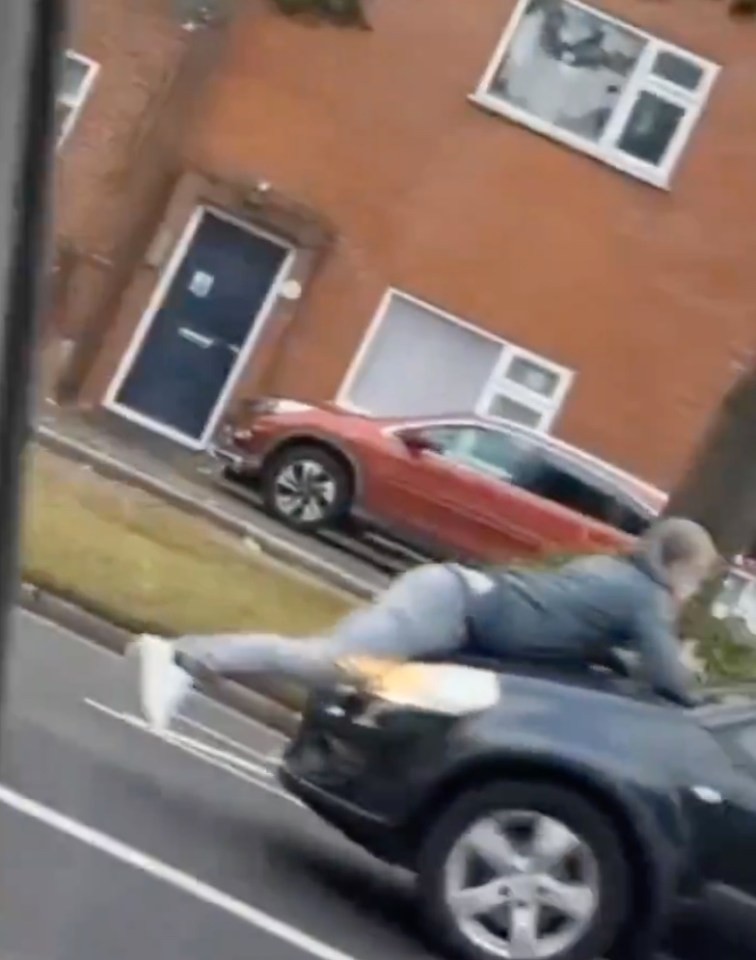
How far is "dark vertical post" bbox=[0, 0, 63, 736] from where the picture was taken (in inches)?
24.5

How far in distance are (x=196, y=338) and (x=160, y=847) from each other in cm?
27

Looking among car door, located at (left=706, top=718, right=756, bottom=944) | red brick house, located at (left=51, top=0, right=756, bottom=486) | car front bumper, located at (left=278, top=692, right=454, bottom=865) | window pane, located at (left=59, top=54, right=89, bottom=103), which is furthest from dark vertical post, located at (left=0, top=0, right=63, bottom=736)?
car door, located at (left=706, top=718, right=756, bottom=944)

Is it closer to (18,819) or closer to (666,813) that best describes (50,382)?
(18,819)

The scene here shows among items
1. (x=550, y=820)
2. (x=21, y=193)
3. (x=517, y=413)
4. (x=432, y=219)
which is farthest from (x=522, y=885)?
(x=21, y=193)

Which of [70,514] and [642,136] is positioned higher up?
[642,136]

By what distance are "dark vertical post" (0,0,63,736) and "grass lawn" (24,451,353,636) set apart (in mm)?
184

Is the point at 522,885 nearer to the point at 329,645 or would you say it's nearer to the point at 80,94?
the point at 329,645

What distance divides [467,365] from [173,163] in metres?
0.18

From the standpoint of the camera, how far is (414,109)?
86 cm

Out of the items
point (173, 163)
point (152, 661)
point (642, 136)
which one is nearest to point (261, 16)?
point (173, 163)

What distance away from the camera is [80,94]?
2.58 feet

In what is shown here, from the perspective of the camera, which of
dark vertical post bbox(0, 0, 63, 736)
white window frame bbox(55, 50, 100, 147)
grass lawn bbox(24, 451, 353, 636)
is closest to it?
dark vertical post bbox(0, 0, 63, 736)

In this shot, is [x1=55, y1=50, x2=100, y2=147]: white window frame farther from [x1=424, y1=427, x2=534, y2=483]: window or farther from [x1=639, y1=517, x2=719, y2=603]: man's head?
[x1=639, y1=517, x2=719, y2=603]: man's head

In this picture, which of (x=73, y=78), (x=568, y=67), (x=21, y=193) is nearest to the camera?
(x=21, y=193)
